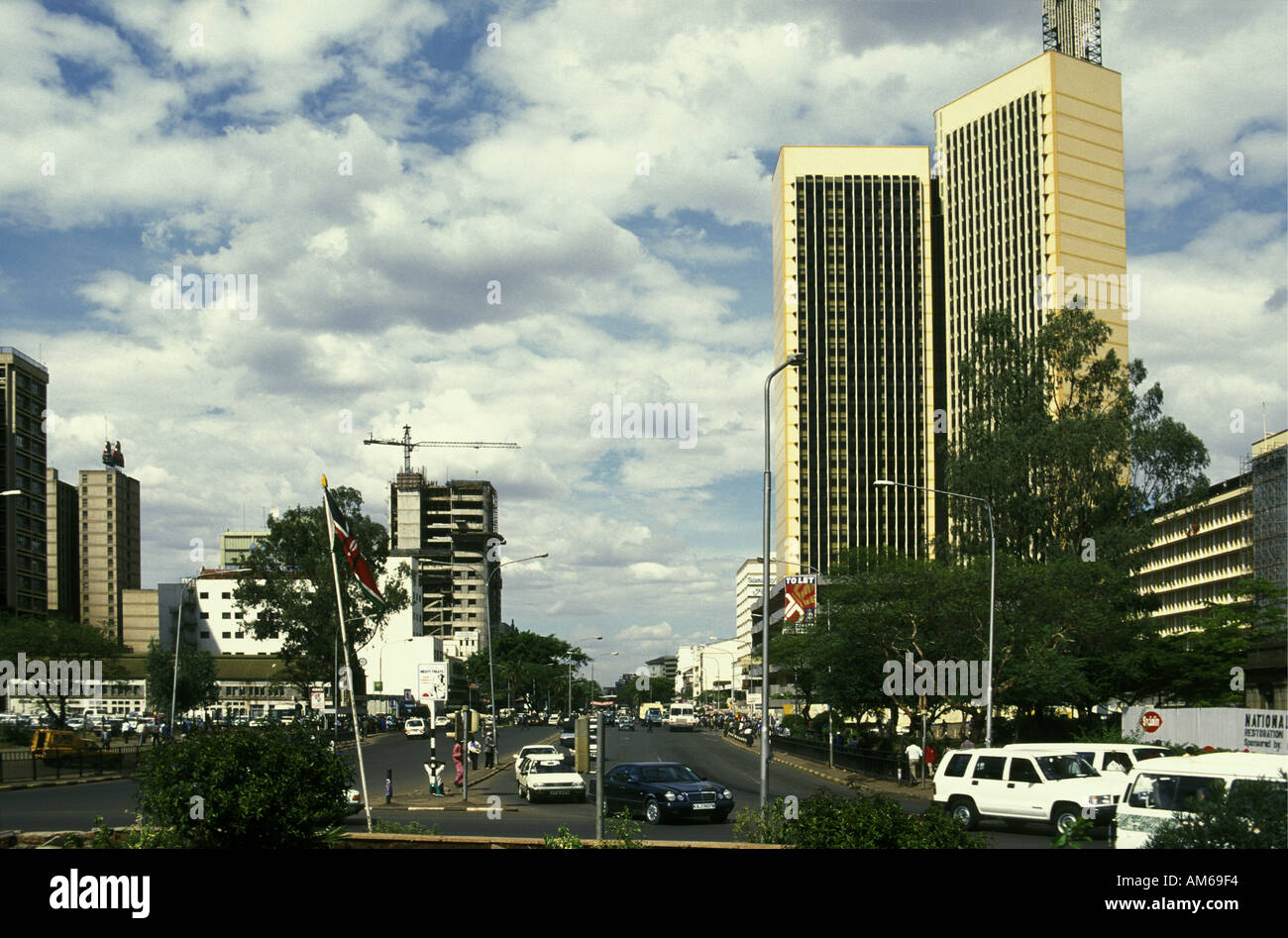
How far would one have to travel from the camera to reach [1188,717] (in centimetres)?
3428

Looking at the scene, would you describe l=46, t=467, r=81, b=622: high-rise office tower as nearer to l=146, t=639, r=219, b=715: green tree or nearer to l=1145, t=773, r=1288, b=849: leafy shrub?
l=146, t=639, r=219, b=715: green tree

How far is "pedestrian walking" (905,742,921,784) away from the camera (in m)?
37.6

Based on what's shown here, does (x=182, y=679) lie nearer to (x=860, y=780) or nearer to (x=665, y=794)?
(x=860, y=780)

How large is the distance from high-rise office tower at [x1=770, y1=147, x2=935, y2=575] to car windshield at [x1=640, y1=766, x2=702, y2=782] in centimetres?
10614

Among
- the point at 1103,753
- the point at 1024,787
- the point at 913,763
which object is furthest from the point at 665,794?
the point at 913,763

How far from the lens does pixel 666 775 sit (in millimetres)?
27266

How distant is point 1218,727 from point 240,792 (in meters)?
28.2

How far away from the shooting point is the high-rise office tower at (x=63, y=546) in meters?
166

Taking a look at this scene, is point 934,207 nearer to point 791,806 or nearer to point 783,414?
point 783,414

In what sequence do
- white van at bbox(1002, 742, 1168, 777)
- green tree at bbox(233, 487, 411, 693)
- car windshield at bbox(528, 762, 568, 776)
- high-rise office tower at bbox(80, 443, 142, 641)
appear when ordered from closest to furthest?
white van at bbox(1002, 742, 1168, 777) < car windshield at bbox(528, 762, 568, 776) < green tree at bbox(233, 487, 411, 693) < high-rise office tower at bbox(80, 443, 142, 641)

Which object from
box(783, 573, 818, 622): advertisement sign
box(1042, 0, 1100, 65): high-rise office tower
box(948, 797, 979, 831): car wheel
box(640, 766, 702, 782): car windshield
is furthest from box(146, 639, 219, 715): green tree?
box(1042, 0, 1100, 65): high-rise office tower

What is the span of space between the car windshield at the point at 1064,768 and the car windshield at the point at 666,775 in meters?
7.76
